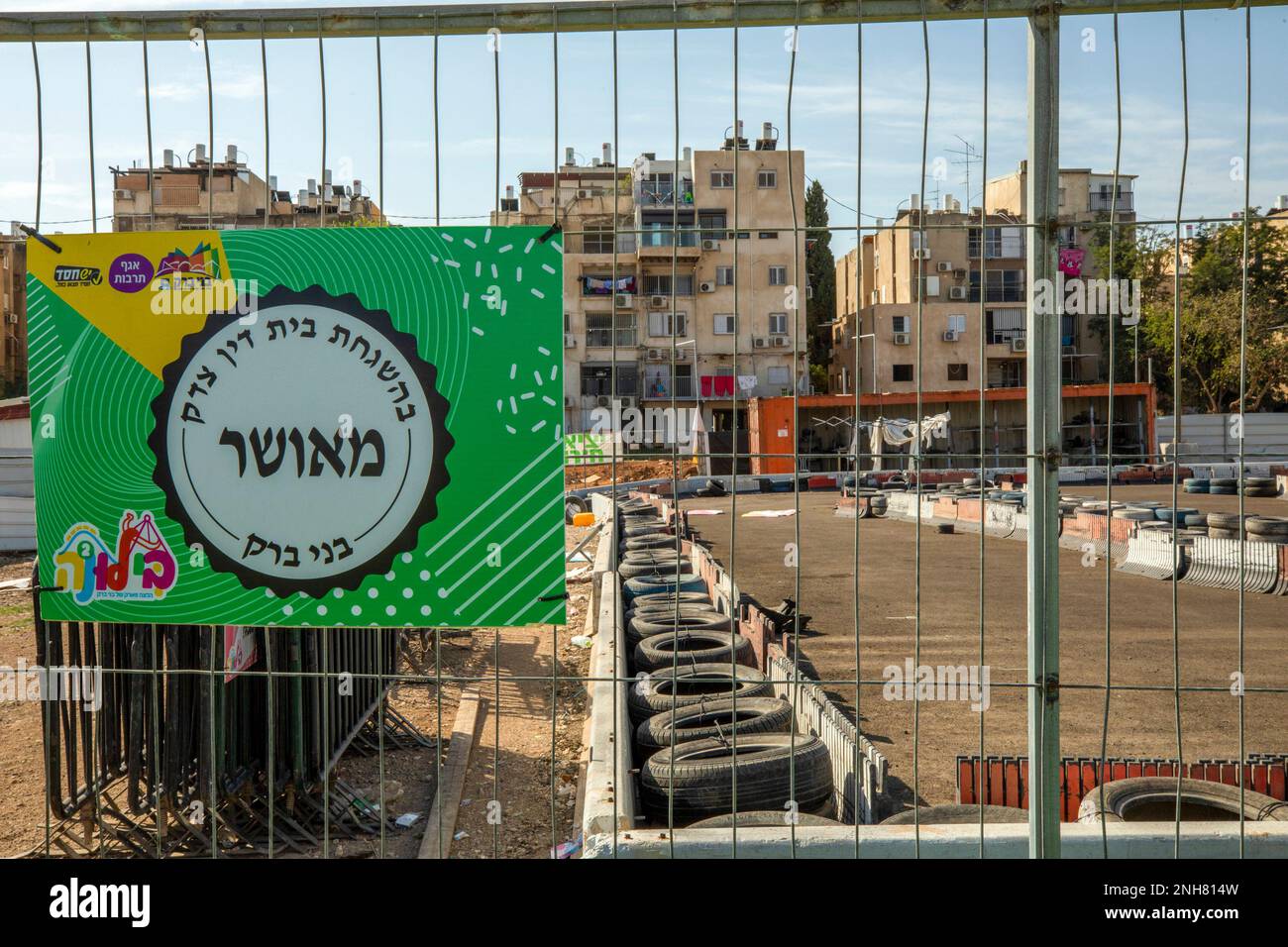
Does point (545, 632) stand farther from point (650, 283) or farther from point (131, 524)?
point (650, 283)

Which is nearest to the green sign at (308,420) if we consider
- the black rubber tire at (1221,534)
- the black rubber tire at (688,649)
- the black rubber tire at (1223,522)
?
the black rubber tire at (688,649)

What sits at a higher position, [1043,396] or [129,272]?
[129,272]

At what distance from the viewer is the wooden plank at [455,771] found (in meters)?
6.07

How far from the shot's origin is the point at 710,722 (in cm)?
729

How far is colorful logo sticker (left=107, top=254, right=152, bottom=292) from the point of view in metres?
3.46

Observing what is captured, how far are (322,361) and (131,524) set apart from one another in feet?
2.88

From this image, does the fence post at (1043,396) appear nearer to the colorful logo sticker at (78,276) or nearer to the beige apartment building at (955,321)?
the colorful logo sticker at (78,276)

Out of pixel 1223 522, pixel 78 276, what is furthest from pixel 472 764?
pixel 1223 522

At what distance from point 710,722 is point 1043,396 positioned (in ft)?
15.3

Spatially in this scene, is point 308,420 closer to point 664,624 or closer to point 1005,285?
point 664,624

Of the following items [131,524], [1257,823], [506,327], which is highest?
[506,327]

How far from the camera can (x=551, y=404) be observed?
131 inches

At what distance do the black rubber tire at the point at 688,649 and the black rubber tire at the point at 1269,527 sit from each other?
1306cm
